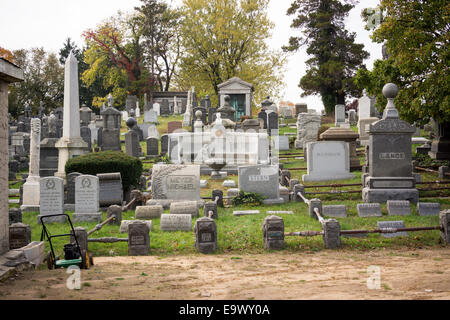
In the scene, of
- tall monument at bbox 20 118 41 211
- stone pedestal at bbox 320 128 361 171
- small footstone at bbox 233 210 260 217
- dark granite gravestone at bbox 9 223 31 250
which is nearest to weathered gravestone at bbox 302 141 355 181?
stone pedestal at bbox 320 128 361 171

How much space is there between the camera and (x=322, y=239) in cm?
902

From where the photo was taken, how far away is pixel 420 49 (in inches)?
546

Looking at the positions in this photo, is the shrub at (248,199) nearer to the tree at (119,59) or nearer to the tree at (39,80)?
the tree at (119,59)

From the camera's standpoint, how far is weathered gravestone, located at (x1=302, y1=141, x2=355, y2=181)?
16.3 meters

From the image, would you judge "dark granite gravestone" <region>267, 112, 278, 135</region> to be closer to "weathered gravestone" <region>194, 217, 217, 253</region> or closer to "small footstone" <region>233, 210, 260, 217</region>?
"small footstone" <region>233, 210, 260, 217</region>

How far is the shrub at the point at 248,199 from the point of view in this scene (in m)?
12.7

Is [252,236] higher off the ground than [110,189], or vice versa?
[110,189]

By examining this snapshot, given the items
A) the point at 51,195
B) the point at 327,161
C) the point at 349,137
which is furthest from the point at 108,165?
the point at 349,137

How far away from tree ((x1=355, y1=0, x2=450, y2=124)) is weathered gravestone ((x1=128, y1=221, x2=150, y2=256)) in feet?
31.4

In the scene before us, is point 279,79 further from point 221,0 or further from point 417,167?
point 417,167

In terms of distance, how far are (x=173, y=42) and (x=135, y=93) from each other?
22.8 ft

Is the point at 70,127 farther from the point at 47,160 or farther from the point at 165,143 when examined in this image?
the point at 165,143

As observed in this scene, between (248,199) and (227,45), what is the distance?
32.5 m
